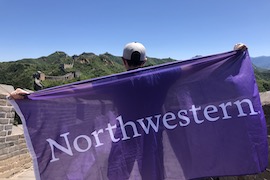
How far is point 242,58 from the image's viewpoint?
8.33 feet

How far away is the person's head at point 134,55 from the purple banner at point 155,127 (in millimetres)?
110

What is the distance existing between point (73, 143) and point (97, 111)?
291mm

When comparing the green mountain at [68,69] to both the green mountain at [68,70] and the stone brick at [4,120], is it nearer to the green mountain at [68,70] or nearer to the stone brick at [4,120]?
the green mountain at [68,70]

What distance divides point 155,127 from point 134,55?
56 cm

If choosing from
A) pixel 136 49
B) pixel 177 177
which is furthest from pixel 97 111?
pixel 177 177

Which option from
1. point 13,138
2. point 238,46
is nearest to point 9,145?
point 13,138

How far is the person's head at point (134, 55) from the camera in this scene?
2.49m

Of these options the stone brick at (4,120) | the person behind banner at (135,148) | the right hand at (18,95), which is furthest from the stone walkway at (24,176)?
the person behind banner at (135,148)

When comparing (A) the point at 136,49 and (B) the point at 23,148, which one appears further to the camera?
(B) the point at 23,148

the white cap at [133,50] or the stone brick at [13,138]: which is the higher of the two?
the white cap at [133,50]

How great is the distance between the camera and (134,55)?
250cm

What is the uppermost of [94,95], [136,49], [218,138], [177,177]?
[136,49]

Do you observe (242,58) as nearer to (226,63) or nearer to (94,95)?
(226,63)

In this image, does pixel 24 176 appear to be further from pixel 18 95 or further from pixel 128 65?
pixel 128 65
